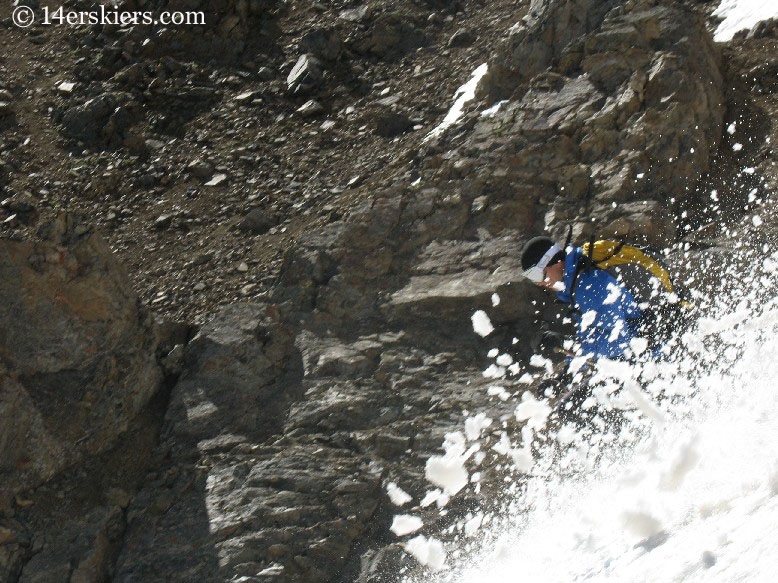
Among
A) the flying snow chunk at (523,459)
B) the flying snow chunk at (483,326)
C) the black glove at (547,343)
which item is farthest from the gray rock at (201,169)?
the flying snow chunk at (523,459)

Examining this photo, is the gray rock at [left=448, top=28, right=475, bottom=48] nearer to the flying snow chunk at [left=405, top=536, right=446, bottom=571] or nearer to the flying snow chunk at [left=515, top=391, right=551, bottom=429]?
the flying snow chunk at [left=515, top=391, right=551, bottom=429]

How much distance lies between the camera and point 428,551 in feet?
22.7

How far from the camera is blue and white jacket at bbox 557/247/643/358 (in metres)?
6.59

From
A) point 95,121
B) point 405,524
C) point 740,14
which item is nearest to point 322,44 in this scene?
point 95,121

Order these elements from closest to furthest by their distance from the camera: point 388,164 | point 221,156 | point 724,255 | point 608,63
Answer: point 724,255, point 608,63, point 388,164, point 221,156

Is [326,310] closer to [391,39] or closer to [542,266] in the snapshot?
[542,266]

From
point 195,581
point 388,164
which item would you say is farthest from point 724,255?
point 195,581

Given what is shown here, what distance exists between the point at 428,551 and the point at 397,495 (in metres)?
0.59

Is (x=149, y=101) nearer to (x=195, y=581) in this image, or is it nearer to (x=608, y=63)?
(x=608, y=63)

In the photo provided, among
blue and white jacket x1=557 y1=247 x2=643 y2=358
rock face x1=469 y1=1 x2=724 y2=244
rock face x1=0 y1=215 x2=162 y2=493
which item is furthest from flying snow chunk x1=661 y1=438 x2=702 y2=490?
rock face x1=0 y1=215 x2=162 y2=493

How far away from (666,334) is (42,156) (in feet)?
31.3

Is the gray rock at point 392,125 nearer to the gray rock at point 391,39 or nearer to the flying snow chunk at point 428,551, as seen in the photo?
the gray rock at point 391,39

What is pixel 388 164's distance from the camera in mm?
11008

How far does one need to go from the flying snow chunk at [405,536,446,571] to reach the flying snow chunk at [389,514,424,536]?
98 millimetres
